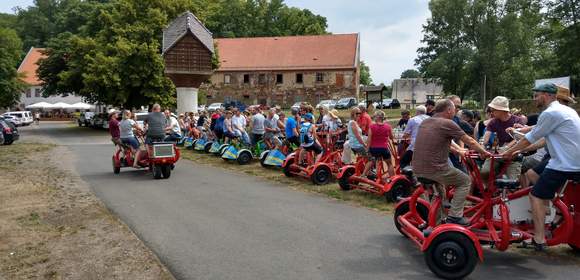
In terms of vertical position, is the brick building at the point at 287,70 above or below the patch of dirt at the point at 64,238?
above

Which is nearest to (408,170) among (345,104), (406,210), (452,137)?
(406,210)

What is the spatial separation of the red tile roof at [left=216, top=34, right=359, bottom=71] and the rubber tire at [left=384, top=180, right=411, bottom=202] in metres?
54.6

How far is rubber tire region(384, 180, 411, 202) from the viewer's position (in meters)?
9.83

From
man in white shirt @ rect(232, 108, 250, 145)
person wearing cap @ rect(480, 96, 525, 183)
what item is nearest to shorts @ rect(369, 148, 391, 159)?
person wearing cap @ rect(480, 96, 525, 183)

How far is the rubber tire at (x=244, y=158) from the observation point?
16.8 meters

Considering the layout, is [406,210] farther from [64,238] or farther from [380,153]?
[64,238]

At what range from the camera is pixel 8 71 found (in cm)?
5762

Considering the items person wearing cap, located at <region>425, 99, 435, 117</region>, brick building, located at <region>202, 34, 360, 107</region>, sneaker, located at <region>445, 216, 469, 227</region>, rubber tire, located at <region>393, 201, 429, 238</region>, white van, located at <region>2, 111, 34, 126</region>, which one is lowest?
white van, located at <region>2, 111, 34, 126</region>

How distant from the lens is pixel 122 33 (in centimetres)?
3778

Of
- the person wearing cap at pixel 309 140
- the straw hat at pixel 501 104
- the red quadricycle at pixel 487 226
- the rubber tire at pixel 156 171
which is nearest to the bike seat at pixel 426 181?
the red quadricycle at pixel 487 226

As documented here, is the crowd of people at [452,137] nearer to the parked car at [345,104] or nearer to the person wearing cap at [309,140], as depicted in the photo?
the person wearing cap at [309,140]

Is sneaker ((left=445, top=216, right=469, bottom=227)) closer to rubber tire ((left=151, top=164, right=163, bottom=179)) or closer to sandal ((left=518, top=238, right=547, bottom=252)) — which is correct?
sandal ((left=518, top=238, right=547, bottom=252))

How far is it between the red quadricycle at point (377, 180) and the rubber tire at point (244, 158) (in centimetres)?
604

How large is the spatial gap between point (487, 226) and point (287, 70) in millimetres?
60814
